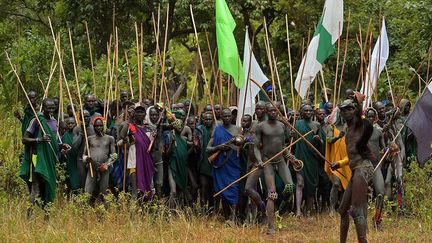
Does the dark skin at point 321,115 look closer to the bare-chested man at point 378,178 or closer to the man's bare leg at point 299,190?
the man's bare leg at point 299,190

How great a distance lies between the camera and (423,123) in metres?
11.0

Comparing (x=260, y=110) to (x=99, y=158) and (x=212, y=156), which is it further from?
(x=99, y=158)

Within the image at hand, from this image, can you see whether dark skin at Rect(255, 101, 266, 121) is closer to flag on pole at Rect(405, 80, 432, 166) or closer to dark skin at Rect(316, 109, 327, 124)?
dark skin at Rect(316, 109, 327, 124)

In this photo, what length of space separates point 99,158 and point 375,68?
4274 millimetres

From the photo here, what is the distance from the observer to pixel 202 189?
12914mm

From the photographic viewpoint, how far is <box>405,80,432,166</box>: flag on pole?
35.9 feet

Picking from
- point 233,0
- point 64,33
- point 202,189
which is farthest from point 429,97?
point 64,33

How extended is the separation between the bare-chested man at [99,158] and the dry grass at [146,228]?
0.36 metres

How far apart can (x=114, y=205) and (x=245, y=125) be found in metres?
2.40

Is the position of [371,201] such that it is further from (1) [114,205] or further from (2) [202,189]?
(1) [114,205]

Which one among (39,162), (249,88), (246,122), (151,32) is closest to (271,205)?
(246,122)

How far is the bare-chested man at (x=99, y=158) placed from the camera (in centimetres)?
1182

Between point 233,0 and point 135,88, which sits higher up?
point 233,0

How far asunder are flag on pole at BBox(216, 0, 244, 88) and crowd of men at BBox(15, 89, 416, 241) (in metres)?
0.60
